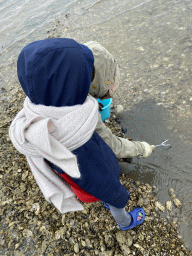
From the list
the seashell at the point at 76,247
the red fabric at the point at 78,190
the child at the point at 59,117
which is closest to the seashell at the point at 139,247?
the seashell at the point at 76,247

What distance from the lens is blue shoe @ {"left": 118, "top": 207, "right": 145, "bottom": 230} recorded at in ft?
7.14

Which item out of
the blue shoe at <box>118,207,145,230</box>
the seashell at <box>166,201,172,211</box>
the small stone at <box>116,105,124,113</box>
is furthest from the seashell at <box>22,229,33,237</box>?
the small stone at <box>116,105,124,113</box>

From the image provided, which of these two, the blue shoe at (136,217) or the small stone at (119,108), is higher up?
the small stone at (119,108)

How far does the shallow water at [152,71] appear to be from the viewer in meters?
2.71

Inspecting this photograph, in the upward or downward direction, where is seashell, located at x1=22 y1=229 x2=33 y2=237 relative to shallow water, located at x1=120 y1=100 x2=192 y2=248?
upward

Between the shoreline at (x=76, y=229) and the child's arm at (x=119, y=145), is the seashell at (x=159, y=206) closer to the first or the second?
the shoreline at (x=76, y=229)

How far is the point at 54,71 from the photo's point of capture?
3.43ft

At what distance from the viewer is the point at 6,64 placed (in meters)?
5.61

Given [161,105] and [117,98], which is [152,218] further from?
[117,98]

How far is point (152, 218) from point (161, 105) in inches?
74.4

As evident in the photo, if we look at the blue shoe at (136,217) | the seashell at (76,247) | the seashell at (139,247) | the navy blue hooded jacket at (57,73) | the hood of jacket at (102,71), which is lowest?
the seashell at (139,247)

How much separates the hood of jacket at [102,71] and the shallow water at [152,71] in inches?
48.9

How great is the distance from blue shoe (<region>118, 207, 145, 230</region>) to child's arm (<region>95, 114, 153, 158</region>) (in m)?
0.68

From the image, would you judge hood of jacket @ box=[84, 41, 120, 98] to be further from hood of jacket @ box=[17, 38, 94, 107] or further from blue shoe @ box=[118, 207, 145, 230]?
blue shoe @ box=[118, 207, 145, 230]
